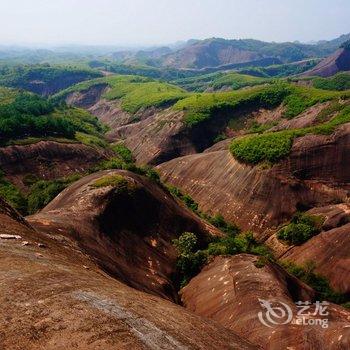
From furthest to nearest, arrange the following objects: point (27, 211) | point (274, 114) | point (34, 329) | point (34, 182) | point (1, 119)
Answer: point (274, 114) → point (1, 119) → point (34, 182) → point (27, 211) → point (34, 329)

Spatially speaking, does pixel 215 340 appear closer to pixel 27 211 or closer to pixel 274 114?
pixel 27 211

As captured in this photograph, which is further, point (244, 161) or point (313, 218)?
point (244, 161)

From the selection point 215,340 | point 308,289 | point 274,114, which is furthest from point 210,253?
point 274,114

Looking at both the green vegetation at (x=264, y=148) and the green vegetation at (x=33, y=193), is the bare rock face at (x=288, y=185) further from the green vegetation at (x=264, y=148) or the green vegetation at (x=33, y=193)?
the green vegetation at (x=33, y=193)

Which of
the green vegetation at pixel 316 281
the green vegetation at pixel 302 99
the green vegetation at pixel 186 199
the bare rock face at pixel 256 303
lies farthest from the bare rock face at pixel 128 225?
the green vegetation at pixel 302 99

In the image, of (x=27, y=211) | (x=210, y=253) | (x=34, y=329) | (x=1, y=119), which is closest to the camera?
(x=34, y=329)

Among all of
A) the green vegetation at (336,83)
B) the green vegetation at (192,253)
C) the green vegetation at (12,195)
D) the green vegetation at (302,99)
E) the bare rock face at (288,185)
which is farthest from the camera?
the green vegetation at (336,83)

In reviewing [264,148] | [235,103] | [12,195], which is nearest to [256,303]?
[264,148]

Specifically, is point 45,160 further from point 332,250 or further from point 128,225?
point 332,250
